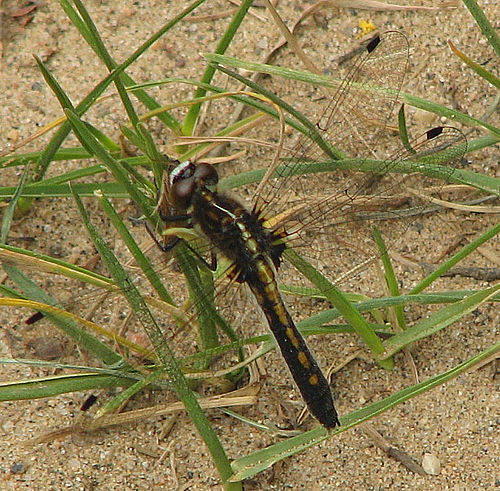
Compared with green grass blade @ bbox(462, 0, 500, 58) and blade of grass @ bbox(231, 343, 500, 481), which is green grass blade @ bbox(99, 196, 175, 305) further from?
green grass blade @ bbox(462, 0, 500, 58)

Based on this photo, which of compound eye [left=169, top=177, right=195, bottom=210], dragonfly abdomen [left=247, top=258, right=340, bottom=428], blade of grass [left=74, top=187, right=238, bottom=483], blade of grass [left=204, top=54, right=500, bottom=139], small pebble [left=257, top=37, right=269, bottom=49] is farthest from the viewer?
small pebble [left=257, top=37, right=269, bottom=49]

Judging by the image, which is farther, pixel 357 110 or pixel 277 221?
pixel 357 110

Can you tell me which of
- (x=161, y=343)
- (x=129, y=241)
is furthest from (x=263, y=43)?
(x=161, y=343)

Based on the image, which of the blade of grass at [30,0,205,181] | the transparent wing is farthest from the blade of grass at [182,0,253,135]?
the transparent wing

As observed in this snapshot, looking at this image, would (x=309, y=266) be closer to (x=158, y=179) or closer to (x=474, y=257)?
(x=158, y=179)

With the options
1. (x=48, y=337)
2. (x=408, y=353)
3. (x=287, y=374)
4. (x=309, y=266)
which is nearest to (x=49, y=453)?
(x=48, y=337)

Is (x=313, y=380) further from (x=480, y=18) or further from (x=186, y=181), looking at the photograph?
(x=480, y=18)

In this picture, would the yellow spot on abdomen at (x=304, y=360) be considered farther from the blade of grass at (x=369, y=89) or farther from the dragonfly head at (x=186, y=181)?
the blade of grass at (x=369, y=89)
